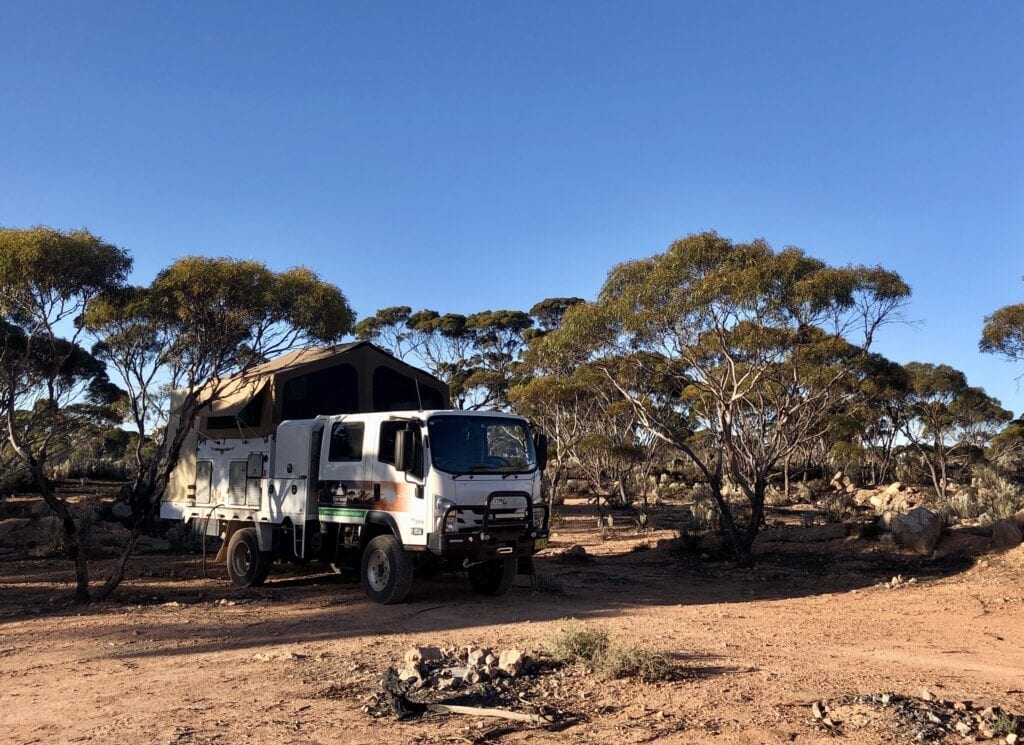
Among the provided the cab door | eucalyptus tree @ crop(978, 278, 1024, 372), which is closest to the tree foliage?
eucalyptus tree @ crop(978, 278, 1024, 372)

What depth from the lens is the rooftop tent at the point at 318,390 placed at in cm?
1362

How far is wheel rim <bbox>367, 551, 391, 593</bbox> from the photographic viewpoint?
Answer: 11.6 m

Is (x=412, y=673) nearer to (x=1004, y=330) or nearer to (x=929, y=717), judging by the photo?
(x=929, y=717)

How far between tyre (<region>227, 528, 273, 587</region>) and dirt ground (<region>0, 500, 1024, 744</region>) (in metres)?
Answer: 0.32

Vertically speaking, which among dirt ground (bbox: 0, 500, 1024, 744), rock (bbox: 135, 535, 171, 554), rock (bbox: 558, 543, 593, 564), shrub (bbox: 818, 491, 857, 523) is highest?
shrub (bbox: 818, 491, 857, 523)

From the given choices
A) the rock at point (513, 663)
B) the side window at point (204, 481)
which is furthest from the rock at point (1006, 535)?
the side window at point (204, 481)

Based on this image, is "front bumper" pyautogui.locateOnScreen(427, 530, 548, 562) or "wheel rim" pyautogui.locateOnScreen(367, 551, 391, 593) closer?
"front bumper" pyautogui.locateOnScreen(427, 530, 548, 562)

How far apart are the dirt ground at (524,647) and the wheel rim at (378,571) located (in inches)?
13.7

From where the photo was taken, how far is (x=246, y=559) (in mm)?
13891

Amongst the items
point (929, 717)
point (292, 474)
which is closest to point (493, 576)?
point (292, 474)

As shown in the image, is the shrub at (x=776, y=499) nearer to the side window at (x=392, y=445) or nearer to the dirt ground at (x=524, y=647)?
the dirt ground at (x=524, y=647)

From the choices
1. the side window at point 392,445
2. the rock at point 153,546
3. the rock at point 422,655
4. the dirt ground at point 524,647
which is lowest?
the dirt ground at point 524,647

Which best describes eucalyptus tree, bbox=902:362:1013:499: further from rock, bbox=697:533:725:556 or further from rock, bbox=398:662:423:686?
rock, bbox=398:662:423:686

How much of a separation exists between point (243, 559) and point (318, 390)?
326cm
